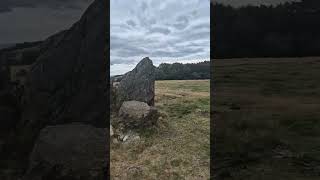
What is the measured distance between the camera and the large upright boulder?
662 centimetres

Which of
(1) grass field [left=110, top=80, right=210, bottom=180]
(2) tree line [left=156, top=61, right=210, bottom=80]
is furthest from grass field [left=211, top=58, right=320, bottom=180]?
(2) tree line [left=156, top=61, right=210, bottom=80]

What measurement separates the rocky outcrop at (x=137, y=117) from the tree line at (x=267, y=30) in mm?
2275

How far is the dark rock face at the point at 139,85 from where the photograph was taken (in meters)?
8.40

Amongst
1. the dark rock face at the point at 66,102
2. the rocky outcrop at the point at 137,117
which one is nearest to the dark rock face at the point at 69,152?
the dark rock face at the point at 66,102

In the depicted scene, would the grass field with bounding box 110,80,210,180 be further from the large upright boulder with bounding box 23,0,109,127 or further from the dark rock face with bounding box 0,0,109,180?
the large upright boulder with bounding box 23,0,109,127

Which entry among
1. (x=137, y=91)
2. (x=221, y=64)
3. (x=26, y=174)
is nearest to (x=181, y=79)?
(x=137, y=91)

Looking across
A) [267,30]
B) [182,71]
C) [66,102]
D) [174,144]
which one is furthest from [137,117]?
[267,30]

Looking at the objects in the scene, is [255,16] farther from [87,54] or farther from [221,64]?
[87,54]

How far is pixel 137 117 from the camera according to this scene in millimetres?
7945

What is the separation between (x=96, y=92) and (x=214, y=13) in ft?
7.91

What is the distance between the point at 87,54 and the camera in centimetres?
668

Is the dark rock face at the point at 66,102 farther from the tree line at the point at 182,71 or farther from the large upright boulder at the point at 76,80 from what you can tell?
the tree line at the point at 182,71

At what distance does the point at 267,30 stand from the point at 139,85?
10.8 ft

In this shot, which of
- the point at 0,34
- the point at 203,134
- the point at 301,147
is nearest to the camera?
the point at 301,147
